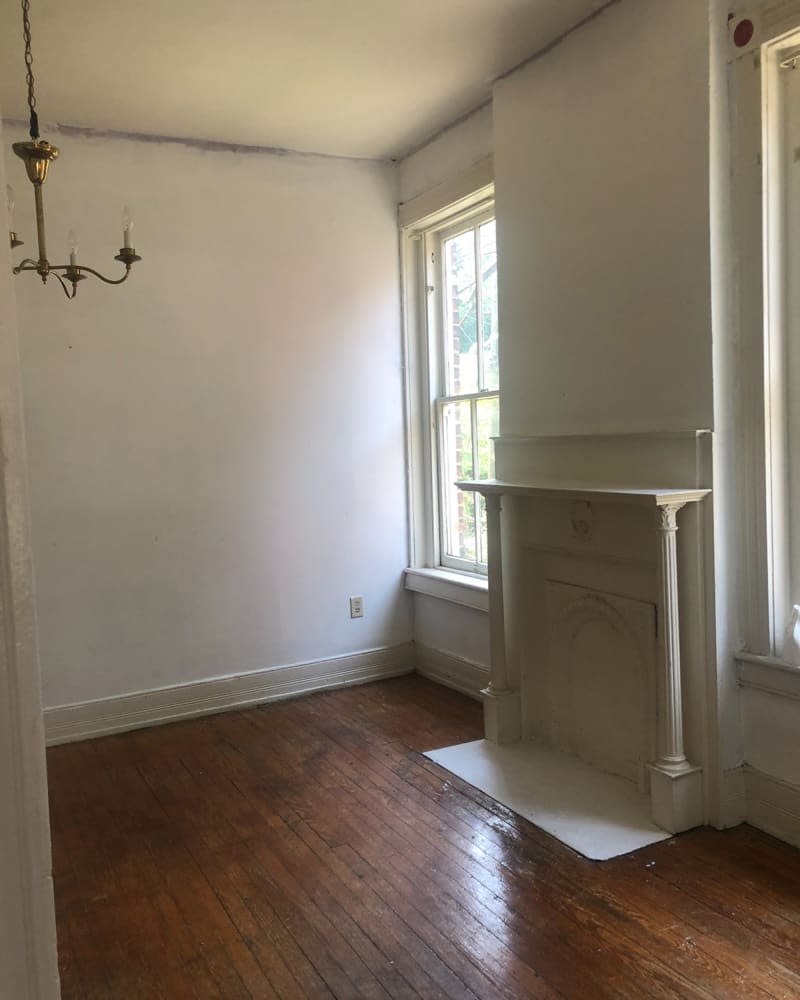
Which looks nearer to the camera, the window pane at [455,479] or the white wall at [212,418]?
the white wall at [212,418]

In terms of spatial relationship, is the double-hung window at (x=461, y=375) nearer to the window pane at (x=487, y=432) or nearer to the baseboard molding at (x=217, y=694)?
the window pane at (x=487, y=432)

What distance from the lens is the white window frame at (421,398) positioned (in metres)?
4.28

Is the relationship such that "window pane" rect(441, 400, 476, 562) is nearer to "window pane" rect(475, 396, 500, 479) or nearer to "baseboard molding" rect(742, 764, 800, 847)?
"window pane" rect(475, 396, 500, 479)

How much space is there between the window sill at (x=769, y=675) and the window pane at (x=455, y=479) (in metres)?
1.79

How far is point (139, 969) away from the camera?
6.87 ft

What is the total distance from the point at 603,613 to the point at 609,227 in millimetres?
1383

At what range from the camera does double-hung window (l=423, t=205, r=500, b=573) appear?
399 cm

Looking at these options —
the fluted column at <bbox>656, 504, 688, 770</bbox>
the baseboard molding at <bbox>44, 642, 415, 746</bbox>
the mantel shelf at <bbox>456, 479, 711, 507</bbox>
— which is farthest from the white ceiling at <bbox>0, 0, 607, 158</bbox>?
the baseboard molding at <bbox>44, 642, 415, 746</bbox>

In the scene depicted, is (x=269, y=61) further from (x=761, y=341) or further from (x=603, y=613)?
(x=603, y=613)

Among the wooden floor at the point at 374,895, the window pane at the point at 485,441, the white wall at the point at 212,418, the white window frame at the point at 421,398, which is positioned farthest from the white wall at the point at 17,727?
the white window frame at the point at 421,398

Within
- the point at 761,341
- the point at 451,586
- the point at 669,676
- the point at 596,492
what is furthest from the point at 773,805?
the point at 451,586

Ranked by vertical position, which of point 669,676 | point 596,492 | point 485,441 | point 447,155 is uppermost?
point 447,155

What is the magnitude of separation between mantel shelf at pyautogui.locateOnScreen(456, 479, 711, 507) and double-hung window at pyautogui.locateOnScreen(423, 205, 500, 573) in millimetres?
777

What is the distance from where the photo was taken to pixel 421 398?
14.8 feet
